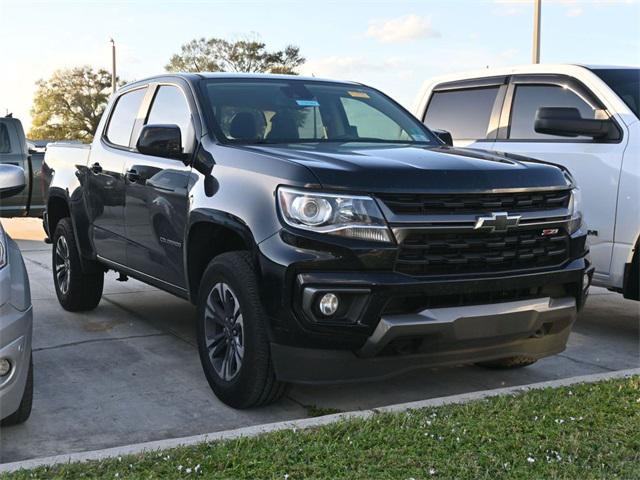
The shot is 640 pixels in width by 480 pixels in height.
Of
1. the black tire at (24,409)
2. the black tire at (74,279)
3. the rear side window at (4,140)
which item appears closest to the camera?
the black tire at (24,409)

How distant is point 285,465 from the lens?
3.47 metres

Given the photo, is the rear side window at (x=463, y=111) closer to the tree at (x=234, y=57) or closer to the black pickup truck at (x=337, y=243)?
the black pickup truck at (x=337, y=243)

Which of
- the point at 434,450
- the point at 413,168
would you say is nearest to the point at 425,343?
the point at 434,450

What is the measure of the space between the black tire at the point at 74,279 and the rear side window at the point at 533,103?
11.9 feet

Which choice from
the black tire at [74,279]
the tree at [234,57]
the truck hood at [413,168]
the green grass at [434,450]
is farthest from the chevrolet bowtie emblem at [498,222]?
the tree at [234,57]

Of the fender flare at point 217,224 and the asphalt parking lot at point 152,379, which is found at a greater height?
the fender flare at point 217,224

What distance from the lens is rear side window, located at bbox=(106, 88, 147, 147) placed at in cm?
622

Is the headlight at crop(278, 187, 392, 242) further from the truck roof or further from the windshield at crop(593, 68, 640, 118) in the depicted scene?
the windshield at crop(593, 68, 640, 118)

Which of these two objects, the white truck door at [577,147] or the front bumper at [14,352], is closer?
the front bumper at [14,352]

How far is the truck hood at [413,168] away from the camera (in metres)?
4.07

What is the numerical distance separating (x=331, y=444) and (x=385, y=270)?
33.7 inches

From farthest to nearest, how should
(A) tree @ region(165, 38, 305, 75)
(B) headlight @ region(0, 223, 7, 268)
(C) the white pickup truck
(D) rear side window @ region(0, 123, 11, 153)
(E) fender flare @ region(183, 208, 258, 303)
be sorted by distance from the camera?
(A) tree @ region(165, 38, 305, 75), (D) rear side window @ region(0, 123, 11, 153), (C) the white pickup truck, (E) fender flare @ region(183, 208, 258, 303), (B) headlight @ region(0, 223, 7, 268)

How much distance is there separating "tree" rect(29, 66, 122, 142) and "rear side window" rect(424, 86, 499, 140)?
55.9 m

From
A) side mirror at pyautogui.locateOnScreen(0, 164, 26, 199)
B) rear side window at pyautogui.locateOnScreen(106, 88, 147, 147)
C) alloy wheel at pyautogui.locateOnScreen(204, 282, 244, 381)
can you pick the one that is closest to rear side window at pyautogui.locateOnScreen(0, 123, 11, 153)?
rear side window at pyautogui.locateOnScreen(106, 88, 147, 147)
